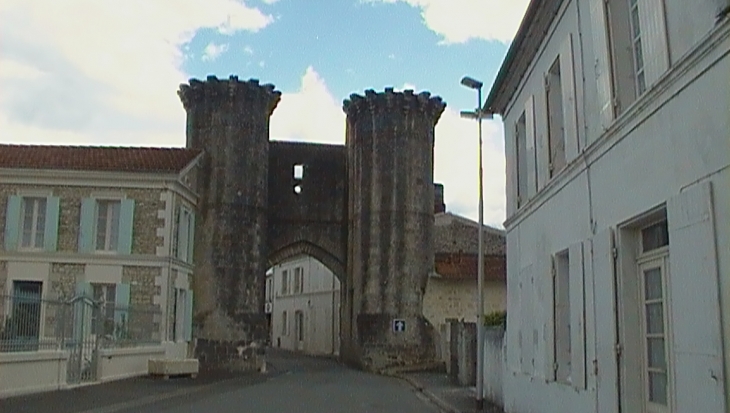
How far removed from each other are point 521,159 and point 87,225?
1627 cm

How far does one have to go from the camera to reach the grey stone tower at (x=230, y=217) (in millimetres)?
29938

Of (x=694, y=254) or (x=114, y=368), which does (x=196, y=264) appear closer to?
(x=114, y=368)

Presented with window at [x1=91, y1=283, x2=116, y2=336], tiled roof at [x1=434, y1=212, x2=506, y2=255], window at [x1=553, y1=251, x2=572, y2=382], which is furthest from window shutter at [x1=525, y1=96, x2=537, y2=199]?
tiled roof at [x1=434, y1=212, x2=506, y2=255]

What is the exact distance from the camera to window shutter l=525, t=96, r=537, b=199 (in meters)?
11.7

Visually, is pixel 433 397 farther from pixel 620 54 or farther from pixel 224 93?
pixel 224 93

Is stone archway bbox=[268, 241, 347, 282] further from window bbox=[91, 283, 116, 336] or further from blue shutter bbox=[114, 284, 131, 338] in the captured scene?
window bbox=[91, 283, 116, 336]

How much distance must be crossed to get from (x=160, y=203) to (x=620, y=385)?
66.0 feet

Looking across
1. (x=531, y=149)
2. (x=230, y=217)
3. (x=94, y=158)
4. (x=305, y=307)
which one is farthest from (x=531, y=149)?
(x=305, y=307)

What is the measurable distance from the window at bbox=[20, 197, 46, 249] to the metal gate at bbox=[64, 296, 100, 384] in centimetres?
668

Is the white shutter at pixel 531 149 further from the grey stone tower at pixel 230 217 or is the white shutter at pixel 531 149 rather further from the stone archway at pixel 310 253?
the stone archway at pixel 310 253

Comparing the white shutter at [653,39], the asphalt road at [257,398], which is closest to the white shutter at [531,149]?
the white shutter at [653,39]

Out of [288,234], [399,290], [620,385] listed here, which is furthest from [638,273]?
[288,234]

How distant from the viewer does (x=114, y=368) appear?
21047 mm

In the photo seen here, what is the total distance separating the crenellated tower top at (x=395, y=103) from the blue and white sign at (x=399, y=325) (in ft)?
26.7
